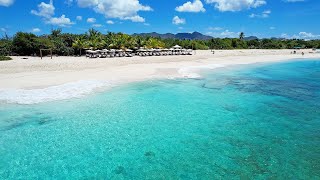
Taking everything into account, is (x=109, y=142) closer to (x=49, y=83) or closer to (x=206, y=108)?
(x=206, y=108)

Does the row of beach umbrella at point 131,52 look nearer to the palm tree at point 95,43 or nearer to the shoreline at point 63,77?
the palm tree at point 95,43

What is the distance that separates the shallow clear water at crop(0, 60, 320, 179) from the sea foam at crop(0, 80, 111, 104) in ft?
2.53

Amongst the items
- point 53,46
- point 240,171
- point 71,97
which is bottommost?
point 240,171

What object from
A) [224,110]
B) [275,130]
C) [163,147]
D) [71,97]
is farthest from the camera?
[71,97]

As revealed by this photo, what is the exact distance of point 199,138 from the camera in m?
9.14

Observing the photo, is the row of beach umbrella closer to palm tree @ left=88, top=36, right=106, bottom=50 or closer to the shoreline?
palm tree @ left=88, top=36, right=106, bottom=50

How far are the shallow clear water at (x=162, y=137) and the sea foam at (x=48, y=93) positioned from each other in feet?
2.53

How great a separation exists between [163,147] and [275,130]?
448cm

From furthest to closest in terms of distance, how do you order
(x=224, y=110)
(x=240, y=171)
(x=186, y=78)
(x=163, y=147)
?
(x=186, y=78) < (x=224, y=110) < (x=163, y=147) < (x=240, y=171)

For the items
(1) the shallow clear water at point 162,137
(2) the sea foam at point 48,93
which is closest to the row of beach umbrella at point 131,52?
(2) the sea foam at point 48,93

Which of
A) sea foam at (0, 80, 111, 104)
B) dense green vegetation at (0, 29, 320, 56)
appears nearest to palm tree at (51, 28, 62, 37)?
dense green vegetation at (0, 29, 320, 56)

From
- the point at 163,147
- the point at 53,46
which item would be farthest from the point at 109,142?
the point at 53,46

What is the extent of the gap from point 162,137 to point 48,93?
8.48 metres

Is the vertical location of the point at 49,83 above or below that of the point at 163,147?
above
